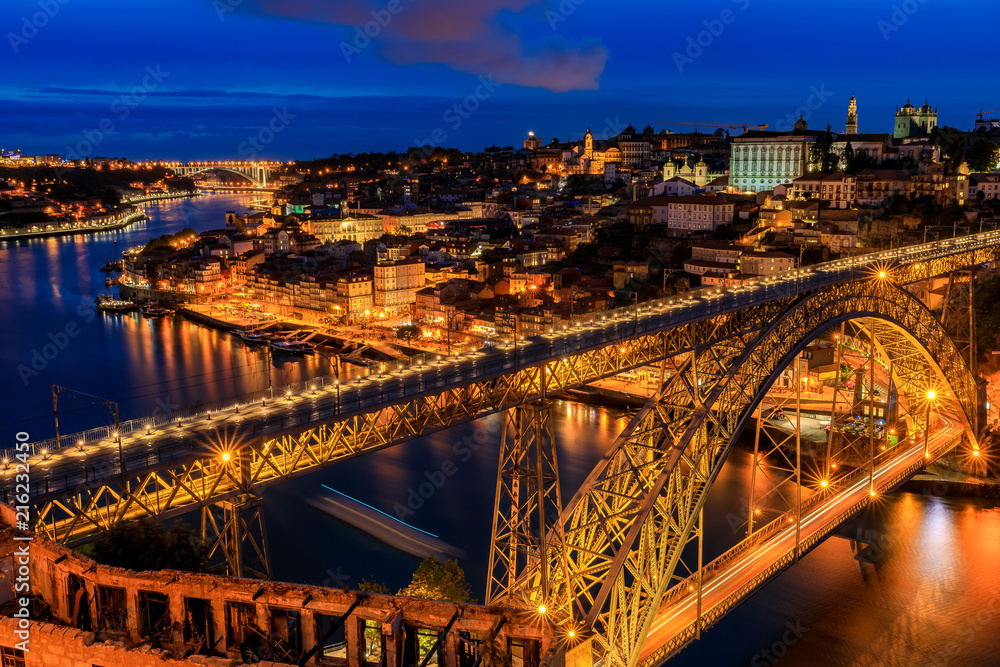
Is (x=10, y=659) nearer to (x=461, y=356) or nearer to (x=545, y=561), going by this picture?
(x=545, y=561)

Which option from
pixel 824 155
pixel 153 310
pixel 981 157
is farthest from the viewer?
pixel 824 155

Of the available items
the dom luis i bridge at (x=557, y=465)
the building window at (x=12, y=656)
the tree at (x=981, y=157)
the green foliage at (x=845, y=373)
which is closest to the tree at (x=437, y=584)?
the dom luis i bridge at (x=557, y=465)

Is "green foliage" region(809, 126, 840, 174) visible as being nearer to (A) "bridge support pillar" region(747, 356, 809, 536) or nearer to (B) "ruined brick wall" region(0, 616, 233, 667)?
(A) "bridge support pillar" region(747, 356, 809, 536)

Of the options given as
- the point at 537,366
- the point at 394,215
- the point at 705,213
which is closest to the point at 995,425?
the point at 537,366

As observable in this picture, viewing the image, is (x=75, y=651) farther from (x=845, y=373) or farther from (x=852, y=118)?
(x=852, y=118)

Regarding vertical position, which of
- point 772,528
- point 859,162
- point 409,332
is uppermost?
point 859,162

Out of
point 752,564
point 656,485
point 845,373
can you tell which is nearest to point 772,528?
point 752,564
